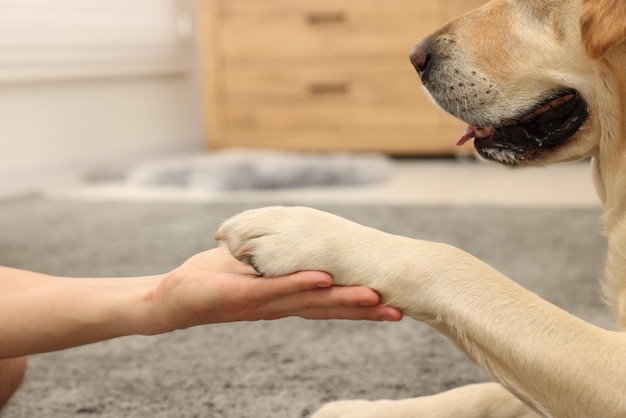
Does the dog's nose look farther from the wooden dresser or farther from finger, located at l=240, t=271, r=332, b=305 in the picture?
the wooden dresser

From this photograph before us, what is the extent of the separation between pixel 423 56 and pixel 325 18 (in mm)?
2752

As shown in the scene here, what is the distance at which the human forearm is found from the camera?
0.98 metres

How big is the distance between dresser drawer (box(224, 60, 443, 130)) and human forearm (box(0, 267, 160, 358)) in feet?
9.61

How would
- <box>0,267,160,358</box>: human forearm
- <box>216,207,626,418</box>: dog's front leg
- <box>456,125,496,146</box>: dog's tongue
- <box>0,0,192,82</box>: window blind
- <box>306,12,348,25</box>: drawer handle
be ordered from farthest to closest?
<box>306,12,348,25</box>: drawer handle
<box>0,0,192,82</box>: window blind
<box>456,125,496,146</box>: dog's tongue
<box>0,267,160,358</box>: human forearm
<box>216,207,626,418</box>: dog's front leg

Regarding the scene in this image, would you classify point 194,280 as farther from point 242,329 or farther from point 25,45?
point 25,45

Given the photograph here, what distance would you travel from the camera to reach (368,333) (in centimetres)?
149

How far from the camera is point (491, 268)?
946 mm

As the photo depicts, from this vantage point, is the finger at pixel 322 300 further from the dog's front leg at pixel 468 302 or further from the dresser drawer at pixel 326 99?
the dresser drawer at pixel 326 99

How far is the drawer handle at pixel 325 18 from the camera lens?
Answer: 12.9 ft

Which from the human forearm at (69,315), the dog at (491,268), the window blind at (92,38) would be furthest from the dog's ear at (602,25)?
the window blind at (92,38)

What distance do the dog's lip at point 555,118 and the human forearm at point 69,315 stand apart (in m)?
0.60

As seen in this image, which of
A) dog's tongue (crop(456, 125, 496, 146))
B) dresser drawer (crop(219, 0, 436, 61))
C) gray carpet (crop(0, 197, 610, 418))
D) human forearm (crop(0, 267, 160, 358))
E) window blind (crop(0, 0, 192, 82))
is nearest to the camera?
human forearm (crop(0, 267, 160, 358))

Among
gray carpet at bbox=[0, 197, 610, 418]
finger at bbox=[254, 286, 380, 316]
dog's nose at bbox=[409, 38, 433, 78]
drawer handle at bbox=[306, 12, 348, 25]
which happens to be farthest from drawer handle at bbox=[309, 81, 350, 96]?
finger at bbox=[254, 286, 380, 316]

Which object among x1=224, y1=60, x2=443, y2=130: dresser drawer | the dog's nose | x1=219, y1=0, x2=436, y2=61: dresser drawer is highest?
the dog's nose
